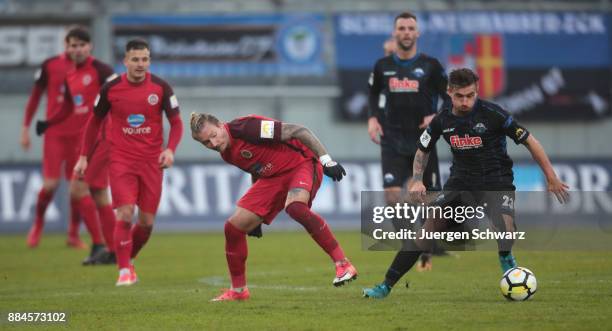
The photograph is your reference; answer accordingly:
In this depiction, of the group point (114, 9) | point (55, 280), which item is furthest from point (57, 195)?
point (55, 280)

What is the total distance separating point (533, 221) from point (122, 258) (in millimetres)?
4327

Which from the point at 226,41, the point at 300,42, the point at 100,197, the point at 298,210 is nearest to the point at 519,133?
the point at 298,210

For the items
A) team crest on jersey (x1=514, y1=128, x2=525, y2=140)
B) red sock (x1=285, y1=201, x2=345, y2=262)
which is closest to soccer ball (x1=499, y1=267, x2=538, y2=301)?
team crest on jersey (x1=514, y1=128, x2=525, y2=140)

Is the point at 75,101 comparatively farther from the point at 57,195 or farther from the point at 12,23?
the point at 12,23

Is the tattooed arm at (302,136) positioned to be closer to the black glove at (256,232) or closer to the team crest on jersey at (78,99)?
the black glove at (256,232)

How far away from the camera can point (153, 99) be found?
11.5 meters

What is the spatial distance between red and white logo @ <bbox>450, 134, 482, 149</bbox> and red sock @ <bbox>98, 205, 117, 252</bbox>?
5.71 metres

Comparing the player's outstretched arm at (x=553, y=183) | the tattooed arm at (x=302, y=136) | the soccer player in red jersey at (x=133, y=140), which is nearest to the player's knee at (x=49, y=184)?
the soccer player in red jersey at (x=133, y=140)

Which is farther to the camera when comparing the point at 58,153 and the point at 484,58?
the point at 484,58

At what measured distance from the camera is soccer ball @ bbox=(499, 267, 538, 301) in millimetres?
8750

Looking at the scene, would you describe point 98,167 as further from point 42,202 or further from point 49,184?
point 42,202

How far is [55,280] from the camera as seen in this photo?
473 inches

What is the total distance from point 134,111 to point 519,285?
4.58 m

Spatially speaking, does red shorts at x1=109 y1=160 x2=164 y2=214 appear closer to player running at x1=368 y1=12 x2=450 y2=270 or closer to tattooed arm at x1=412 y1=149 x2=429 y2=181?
player running at x1=368 y1=12 x2=450 y2=270
